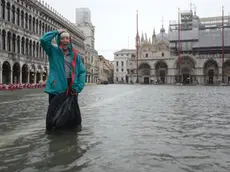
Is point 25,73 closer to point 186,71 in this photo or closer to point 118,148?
point 118,148

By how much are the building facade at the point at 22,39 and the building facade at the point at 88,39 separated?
2966 centimetres

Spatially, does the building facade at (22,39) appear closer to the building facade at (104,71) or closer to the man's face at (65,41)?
the man's face at (65,41)

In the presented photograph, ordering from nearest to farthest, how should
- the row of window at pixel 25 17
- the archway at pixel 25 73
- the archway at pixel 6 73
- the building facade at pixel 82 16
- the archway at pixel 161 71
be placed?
the row of window at pixel 25 17 → the archway at pixel 6 73 → the archway at pixel 25 73 → the archway at pixel 161 71 → the building facade at pixel 82 16

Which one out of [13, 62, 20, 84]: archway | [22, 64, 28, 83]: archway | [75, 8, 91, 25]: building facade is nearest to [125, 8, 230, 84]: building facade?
[75, 8, 91, 25]: building facade

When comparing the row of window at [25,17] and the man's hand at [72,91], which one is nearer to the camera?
the man's hand at [72,91]

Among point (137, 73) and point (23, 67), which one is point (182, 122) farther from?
point (137, 73)

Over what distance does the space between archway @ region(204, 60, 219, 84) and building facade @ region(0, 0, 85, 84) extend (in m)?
46.5

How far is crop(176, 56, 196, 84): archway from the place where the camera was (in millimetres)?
77688

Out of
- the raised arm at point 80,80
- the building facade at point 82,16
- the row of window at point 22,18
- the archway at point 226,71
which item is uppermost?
the building facade at point 82,16

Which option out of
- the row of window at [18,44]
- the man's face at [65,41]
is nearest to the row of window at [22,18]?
the row of window at [18,44]

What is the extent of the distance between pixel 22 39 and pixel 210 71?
56.3m

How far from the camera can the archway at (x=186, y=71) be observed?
77.7 metres

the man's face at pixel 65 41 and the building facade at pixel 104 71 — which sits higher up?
the building facade at pixel 104 71

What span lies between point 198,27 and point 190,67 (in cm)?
1166
